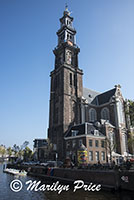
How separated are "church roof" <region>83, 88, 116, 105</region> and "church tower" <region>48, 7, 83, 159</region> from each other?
12.7 ft

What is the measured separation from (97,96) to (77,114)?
14424 millimetres

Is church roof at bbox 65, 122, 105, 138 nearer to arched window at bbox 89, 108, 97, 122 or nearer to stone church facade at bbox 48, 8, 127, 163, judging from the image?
stone church facade at bbox 48, 8, 127, 163

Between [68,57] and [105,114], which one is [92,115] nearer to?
[105,114]

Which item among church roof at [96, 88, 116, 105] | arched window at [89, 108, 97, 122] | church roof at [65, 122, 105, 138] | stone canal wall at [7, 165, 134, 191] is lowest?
stone canal wall at [7, 165, 134, 191]

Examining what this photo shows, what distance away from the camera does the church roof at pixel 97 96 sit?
55.4 meters

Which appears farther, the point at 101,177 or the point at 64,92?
the point at 64,92

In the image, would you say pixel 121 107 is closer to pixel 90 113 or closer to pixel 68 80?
pixel 90 113

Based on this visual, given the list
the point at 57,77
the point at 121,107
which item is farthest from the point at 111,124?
the point at 57,77

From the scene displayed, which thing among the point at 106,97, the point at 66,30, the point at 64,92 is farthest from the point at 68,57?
the point at 106,97

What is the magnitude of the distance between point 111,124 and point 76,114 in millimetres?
11322

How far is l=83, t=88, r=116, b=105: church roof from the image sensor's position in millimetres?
55406

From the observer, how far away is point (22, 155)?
95.6 m

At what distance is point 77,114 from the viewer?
52156mm

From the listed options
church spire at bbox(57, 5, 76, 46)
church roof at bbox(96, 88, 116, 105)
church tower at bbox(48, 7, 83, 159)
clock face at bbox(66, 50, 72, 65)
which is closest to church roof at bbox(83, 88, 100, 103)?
church roof at bbox(96, 88, 116, 105)
